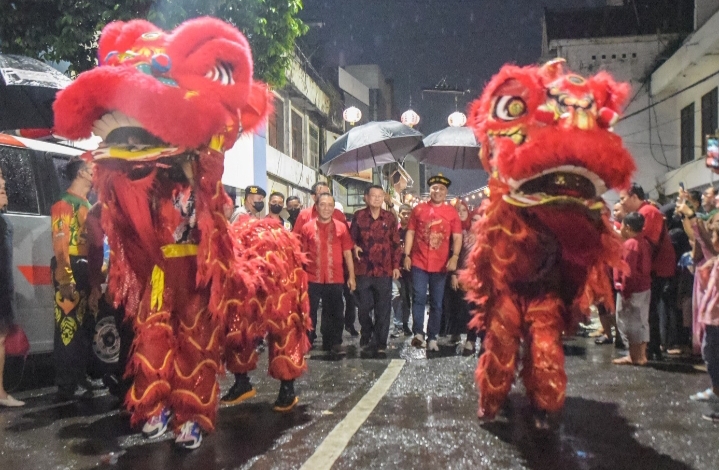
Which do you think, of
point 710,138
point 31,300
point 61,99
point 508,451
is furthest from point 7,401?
point 710,138

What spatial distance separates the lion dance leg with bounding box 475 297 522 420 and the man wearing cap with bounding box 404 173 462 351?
3208 mm

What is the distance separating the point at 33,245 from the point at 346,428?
10.6 ft

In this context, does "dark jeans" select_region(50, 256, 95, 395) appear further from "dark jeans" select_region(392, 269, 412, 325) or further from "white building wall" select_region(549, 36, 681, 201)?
"white building wall" select_region(549, 36, 681, 201)

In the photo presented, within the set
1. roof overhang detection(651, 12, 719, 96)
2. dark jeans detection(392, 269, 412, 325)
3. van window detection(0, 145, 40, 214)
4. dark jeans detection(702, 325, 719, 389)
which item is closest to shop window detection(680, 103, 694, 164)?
roof overhang detection(651, 12, 719, 96)

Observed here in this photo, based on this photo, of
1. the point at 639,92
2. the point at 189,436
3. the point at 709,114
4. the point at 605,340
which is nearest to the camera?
the point at 189,436

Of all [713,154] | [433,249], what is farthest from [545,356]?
[713,154]

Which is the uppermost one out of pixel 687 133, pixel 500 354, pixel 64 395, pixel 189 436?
pixel 687 133

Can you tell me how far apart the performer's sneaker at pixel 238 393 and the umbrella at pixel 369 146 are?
3.92 metres

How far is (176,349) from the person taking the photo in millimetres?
3637

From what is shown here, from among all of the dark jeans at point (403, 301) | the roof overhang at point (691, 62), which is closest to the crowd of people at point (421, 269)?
the dark jeans at point (403, 301)

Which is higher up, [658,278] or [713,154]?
[713,154]

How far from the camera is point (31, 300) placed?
566 cm

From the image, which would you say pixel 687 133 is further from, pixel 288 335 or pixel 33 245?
pixel 33 245

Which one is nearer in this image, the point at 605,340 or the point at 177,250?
the point at 177,250
